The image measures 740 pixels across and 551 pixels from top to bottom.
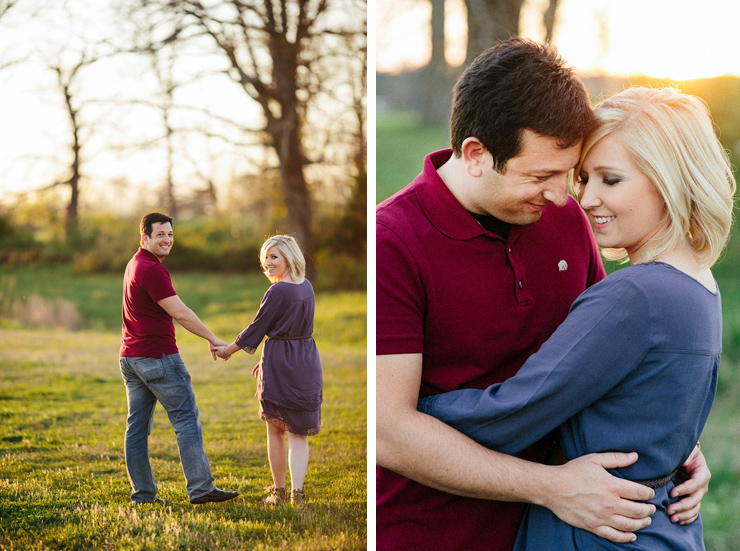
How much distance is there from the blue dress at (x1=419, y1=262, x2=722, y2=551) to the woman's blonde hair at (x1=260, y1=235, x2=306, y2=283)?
106 cm

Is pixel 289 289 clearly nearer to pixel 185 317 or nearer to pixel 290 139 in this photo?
pixel 185 317

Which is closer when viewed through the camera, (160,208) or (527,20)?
→ (160,208)

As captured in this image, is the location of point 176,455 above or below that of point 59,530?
above

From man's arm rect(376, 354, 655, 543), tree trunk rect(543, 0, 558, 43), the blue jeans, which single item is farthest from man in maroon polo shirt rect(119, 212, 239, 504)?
tree trunk rect(543, 0, 558, 43)

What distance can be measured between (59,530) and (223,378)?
913 millimetres

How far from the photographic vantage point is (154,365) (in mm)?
2229

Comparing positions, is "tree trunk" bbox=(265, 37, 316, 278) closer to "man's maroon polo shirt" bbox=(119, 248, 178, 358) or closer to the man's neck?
"man's maroon polo shirt" bbox=(119, 248, 178, 358)

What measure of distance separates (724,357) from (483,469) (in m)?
3.34

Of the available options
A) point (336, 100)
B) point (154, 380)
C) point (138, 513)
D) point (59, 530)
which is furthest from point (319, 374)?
point (336, 100)

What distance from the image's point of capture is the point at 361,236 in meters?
4.26

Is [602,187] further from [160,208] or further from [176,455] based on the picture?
[160,208]

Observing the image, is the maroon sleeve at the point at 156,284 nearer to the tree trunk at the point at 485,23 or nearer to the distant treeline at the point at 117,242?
the distant treeline at the point at 117,242

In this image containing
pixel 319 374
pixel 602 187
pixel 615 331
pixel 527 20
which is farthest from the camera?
pixel 527 20

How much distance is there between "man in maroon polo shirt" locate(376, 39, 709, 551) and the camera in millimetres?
1477
